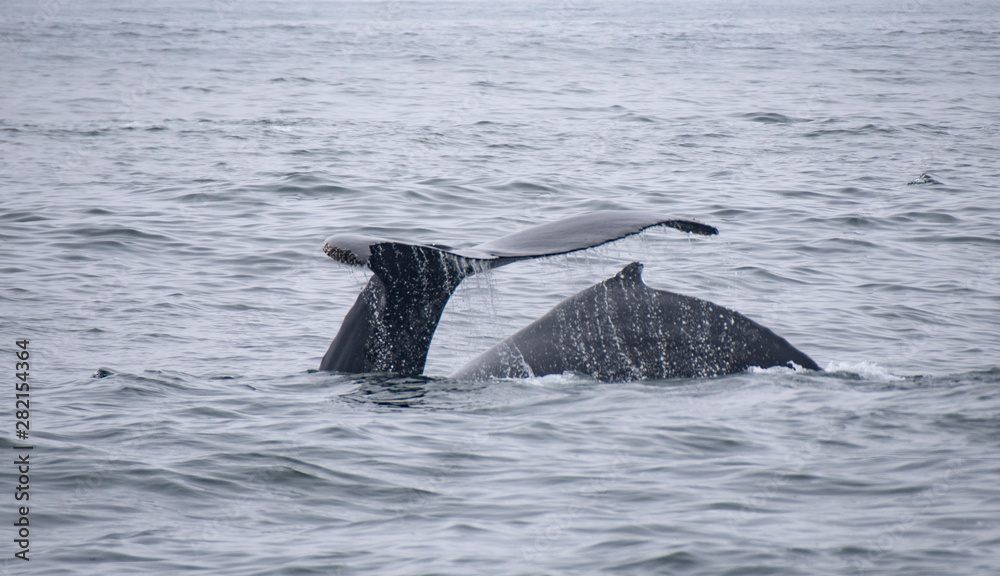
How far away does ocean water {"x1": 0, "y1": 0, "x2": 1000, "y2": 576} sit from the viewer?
16.8 ft

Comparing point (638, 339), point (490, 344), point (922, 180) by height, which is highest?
point (638, 339)

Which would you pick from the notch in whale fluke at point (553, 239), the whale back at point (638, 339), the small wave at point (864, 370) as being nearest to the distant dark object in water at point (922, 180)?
the small wave at point (864, 370)

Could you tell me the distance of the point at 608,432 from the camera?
21.5 feet

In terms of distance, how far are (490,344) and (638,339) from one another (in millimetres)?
2914

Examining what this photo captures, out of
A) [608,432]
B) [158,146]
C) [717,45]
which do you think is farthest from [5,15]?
[608,432]

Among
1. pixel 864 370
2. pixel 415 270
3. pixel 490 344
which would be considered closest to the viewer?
pixel 415 270

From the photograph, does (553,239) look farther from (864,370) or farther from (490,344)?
(490,344)

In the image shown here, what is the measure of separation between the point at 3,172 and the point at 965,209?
48.4ft

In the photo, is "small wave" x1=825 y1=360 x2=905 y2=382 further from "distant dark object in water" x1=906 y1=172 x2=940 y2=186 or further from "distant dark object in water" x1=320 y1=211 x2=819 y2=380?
"distant dark object in water" x1=906 y1=172 x2=940 y2=186

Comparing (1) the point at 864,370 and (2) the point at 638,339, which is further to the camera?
(1) the point at 864,370

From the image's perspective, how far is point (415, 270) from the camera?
6.42 meters

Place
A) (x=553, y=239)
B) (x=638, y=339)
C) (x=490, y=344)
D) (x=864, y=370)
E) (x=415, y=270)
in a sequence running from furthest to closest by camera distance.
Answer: (x=490, y=344) → (x=864, y=370) → (x=638, y=339) → (x=415, y=270) → (x=553, y=239)

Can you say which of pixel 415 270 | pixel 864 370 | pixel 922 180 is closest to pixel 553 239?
pixel 415 270

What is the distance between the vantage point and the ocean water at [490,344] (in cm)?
512
